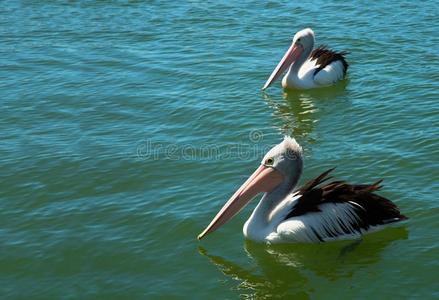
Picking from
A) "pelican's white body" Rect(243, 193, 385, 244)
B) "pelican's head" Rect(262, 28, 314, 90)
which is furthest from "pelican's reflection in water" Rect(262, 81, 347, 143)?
"pelican's white body" Rect(243, 193, 385, 244)

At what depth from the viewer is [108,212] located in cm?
941

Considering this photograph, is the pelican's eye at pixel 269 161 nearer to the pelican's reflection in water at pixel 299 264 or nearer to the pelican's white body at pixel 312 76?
the pelican's reflection in water at pixel 299 264

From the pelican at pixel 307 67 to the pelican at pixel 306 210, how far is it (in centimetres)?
476

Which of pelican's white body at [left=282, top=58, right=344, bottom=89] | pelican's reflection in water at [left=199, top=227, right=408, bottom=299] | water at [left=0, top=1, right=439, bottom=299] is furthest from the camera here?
pelican's white body at [left=282, top=58, right=344, bottom=89]

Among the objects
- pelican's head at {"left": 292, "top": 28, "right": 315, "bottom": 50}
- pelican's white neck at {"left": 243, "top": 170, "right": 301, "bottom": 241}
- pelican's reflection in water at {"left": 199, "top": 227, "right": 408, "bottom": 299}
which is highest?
pelican's head at {"left": 292, "top": 28, "right": 315, "bottom": 50}

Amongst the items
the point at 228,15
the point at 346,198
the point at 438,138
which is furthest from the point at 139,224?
the point at 228,15

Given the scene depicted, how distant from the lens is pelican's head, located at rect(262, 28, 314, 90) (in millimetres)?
13609

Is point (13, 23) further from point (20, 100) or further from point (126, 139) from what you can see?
point (126, 139)

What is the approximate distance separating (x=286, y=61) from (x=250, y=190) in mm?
5397

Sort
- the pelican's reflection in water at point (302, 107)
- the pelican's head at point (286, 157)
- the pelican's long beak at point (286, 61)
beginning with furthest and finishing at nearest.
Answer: the pelican's long beak at point (286, 61), the pelican's reflection in water at point (302, 107), the pelican's head at point (286, 157)

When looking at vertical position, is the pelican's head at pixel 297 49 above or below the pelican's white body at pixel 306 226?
above

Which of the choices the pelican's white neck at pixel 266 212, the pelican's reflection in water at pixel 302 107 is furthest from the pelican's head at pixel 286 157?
the pelican's reflection in water at pixel 302 107

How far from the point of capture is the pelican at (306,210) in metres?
8.56

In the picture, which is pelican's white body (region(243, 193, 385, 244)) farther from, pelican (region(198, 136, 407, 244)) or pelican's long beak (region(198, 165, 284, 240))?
pelican's long beak (region(198, 165, 284, 240))
